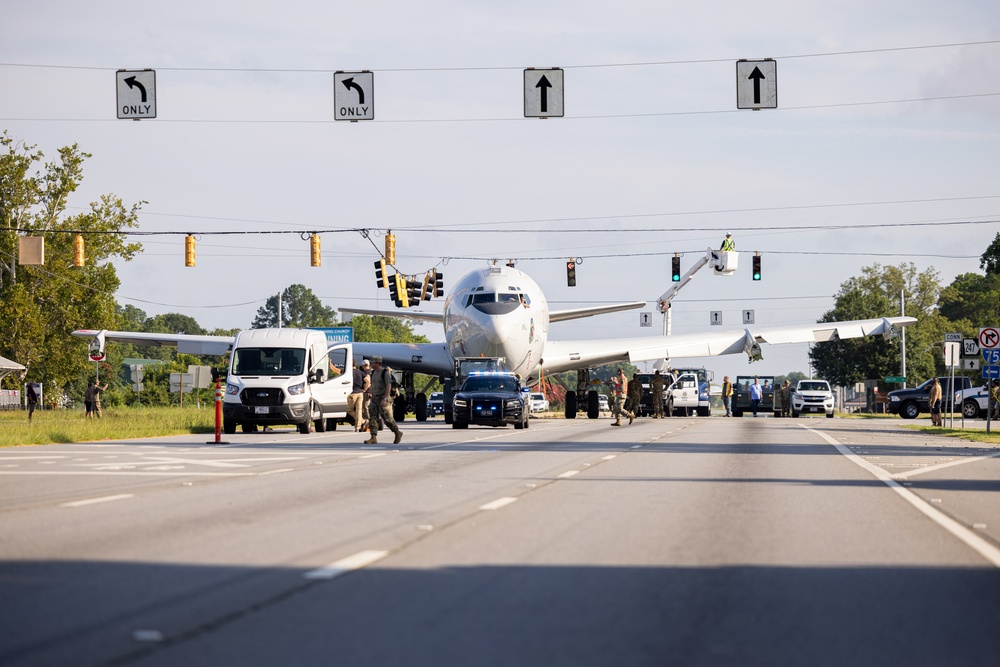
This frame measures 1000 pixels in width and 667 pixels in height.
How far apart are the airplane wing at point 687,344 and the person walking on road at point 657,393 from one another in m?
1.04

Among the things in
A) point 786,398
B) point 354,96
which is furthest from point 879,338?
point 354,96

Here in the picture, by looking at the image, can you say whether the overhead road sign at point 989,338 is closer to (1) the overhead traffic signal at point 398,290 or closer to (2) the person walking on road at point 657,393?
(2) the person walking on road at point 657,393

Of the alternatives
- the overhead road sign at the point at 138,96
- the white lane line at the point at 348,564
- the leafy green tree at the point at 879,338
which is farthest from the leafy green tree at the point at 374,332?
the white lane line at the point at 348,564

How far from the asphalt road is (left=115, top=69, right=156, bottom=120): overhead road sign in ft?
34.9

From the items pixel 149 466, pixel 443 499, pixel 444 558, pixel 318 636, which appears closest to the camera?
pixel 318 636

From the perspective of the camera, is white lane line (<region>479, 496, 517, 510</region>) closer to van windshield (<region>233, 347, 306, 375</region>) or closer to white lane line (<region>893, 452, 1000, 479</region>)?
white lane line (<region>893, 452, 1000, 479</region>)

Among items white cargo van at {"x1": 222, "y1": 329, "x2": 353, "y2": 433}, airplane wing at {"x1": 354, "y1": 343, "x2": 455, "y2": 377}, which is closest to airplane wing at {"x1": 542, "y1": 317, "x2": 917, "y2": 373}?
airplane wing at {"x1": 354, "y1": 343, "x2": 455, "y2": 377}

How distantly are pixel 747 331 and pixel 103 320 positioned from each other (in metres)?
30.4

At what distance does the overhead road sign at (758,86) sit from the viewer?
85.1ft

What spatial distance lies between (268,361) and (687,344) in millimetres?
24799

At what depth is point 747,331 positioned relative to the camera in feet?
188

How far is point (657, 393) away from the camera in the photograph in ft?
173

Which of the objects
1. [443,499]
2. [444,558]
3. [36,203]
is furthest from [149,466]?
[36,203]

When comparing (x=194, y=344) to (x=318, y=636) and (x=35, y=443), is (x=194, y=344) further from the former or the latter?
(x=318, y=636)
